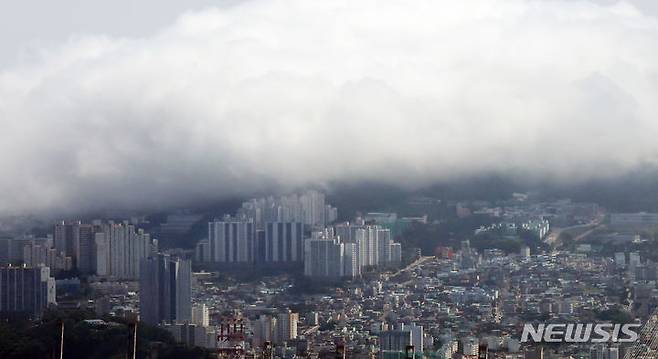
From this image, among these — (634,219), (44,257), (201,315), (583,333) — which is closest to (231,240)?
(44,257)

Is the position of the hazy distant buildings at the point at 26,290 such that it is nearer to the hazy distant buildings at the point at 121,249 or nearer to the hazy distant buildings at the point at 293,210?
the hazy distant buildings at the point at 121,249

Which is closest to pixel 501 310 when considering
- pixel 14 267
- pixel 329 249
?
pixel 329 249

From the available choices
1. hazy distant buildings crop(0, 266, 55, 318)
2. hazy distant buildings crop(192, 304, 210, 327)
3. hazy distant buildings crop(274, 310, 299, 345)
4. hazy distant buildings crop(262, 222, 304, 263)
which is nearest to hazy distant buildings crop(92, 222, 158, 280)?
hazy distant buildings crop(0, 266, 55, 318)

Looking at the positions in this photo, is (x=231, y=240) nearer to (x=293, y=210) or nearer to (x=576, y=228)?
(x=293, y=210)

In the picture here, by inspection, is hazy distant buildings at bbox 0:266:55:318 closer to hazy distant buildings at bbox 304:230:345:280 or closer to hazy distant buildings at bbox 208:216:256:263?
hazy distant buildings at bbox 208:216:256:263

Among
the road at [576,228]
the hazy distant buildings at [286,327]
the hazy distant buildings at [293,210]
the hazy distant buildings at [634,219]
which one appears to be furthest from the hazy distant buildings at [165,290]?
the hazy distant buildings at [634,219]
